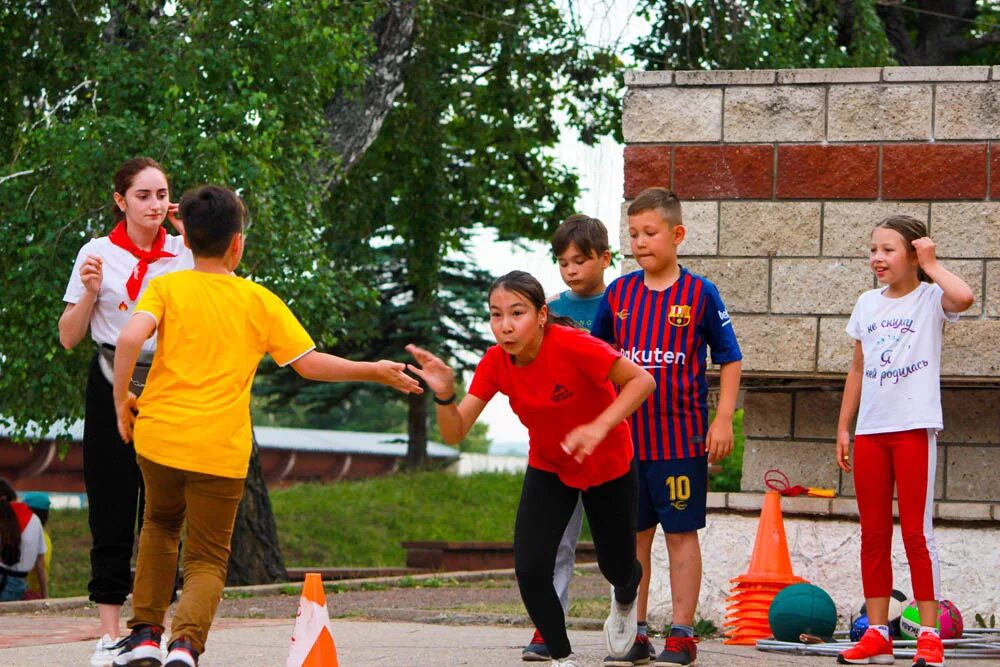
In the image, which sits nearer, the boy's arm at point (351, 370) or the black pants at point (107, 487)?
the boy's arm at point (351, 370)

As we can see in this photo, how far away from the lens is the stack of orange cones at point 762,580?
7.30 meters

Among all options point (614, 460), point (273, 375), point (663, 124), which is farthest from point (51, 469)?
point (614, 460)

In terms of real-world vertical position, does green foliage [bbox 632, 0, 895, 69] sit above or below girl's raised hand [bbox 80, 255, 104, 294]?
above

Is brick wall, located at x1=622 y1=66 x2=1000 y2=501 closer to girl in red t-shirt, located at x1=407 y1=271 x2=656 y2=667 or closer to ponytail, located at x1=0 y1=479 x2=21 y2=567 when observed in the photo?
girl in red t-shirt, located at x1=407 y1=271 x2=656 y2=667

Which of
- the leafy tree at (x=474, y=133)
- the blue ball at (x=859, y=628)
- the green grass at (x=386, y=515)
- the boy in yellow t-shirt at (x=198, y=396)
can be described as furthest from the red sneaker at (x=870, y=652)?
the green grass at (x=386, y=515)

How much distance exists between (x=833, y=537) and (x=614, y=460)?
2848 mm

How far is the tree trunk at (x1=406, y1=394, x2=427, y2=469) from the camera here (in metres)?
28.4

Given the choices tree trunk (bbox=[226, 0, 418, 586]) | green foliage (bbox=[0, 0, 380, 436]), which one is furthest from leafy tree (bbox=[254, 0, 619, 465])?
green foliage (bbox=[0, 0, 380, 436])

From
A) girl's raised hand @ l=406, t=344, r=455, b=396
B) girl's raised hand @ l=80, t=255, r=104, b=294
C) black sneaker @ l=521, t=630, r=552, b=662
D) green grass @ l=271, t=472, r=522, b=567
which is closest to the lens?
girl's raised hand @ l=406, t=344, r=455, b=396

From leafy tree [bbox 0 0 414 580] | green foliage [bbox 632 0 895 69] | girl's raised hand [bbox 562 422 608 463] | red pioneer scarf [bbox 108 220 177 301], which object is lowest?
girl's raised hand [bbox 562 422 608 463]

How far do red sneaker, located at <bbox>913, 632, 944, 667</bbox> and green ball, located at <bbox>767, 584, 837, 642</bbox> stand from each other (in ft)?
3.39

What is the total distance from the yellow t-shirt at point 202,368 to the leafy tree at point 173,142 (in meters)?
6.24

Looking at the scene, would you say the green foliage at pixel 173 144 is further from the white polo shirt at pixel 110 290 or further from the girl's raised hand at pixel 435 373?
the girl's raised hand at pixel 435 373

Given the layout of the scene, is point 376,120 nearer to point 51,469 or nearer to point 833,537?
point 833,537
